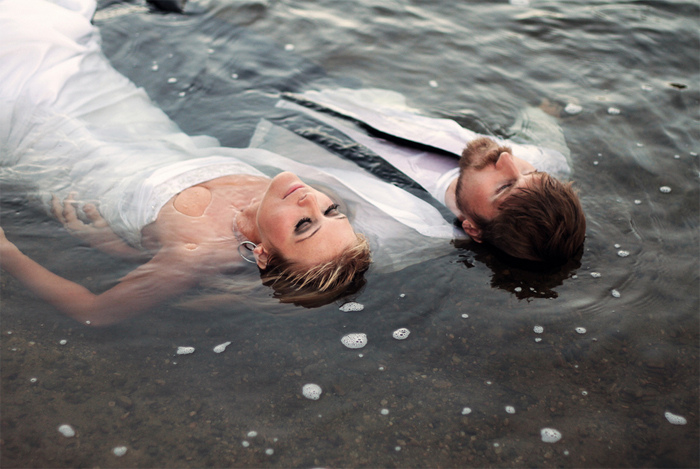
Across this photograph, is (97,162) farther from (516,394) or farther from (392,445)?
(516,394)

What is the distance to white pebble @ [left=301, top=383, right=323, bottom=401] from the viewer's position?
333cm

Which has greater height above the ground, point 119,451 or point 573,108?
point 573,108

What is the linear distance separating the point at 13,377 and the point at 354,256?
87.4 inches

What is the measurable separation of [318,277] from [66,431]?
1.73 meters

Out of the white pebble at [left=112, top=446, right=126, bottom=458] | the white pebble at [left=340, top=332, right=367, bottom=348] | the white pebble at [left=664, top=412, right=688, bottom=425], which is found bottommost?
the white pebble at [left=112, top=446, right=126, bottom=458]

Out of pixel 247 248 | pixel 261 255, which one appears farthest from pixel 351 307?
pixel 247 248

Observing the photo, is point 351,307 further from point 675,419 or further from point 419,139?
point 675,419

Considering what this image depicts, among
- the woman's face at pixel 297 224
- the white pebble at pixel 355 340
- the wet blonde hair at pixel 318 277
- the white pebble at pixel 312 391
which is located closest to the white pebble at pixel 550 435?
the white pebble at pixel 355 340

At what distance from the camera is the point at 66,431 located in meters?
3.02

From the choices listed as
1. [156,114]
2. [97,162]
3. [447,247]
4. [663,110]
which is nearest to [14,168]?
[97,162]

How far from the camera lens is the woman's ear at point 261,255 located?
3805 mm

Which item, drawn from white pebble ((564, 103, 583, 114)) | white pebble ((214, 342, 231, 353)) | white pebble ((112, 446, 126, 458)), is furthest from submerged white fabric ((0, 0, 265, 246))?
white pebble ((564, 103, 583, 114))

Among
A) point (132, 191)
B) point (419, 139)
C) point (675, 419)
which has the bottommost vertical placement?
point (675, 419)

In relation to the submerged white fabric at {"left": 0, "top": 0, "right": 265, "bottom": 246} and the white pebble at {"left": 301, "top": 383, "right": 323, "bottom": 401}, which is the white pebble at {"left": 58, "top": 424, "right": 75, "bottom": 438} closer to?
the white pebble at {"left": 301, "top": 383, "right": 323, "bottom": 401}
